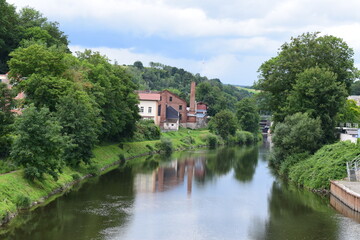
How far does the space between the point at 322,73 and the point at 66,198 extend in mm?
32094

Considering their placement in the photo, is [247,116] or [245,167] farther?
[247,116]

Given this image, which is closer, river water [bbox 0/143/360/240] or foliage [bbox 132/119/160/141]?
river water [bbox 0/143/360/240]

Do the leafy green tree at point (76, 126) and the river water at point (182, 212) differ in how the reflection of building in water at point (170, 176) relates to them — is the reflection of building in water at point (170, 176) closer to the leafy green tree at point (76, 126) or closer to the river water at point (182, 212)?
the river water at point (182, 212)

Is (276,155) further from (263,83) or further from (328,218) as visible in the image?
(328,218)

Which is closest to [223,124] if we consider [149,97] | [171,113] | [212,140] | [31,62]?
[212,140]

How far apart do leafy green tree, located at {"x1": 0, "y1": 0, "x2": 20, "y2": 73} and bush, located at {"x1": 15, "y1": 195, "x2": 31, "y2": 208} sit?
45.7 m

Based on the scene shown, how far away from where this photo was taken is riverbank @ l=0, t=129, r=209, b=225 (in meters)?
29.5

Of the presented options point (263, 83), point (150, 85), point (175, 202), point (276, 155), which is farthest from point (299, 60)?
point (150, 85)

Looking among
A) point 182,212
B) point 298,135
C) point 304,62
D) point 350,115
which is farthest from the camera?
point 350,115

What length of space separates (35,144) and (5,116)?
355 centimetres

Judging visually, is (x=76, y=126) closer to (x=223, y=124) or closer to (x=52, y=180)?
(x=52, y=180)

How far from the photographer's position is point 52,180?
38.3 metres

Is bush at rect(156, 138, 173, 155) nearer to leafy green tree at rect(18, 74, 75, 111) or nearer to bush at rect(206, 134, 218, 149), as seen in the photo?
bush at rect(206, 134, 218, 149)

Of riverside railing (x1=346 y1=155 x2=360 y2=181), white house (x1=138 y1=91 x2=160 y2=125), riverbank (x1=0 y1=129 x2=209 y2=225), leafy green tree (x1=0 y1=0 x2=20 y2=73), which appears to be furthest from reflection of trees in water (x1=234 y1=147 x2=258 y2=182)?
leafy green tree (x1=0 y1=0 x2=20 y2=73)
